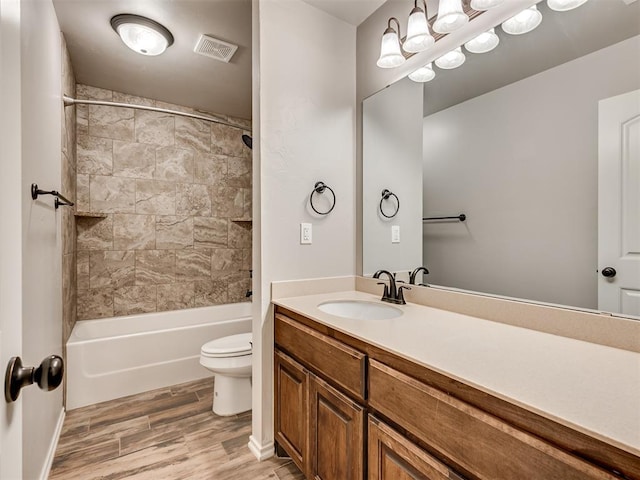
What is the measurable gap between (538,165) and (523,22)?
0.58 m

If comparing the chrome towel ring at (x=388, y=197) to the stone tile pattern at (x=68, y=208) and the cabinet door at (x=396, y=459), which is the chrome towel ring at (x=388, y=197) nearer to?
the cabinet door at (x=396, y=459)

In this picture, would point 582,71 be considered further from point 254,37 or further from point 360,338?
point 254,37

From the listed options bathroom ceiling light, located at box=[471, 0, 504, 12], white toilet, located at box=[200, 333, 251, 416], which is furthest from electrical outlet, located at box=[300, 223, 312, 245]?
bathroom ceiling light, located at box=[471, 0, 504, 12]

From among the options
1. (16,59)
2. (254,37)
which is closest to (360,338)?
(16,59)

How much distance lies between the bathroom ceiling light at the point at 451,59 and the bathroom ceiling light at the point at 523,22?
0.20 metres

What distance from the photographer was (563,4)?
118 cm

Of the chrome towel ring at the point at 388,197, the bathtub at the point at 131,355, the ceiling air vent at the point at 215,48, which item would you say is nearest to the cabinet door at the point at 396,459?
the chrome towel ring at the point at 388,197

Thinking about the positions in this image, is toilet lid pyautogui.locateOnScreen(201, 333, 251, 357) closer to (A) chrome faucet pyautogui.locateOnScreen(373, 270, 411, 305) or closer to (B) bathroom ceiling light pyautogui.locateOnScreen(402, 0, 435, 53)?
(A) chrome faucet pyautogui.locateOnScreen(373, 270, 411, 305)

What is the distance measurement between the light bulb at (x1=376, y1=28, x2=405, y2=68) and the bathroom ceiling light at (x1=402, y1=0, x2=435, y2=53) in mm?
132

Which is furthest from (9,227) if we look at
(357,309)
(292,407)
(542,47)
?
(542,47)

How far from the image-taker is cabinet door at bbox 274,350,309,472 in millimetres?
1453

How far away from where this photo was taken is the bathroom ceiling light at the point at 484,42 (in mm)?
1393

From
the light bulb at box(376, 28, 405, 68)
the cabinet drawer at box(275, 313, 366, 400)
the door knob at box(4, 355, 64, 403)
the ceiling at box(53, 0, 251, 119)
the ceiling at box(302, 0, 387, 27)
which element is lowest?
the cabinet drawer at box(275, 313, 366, 400)

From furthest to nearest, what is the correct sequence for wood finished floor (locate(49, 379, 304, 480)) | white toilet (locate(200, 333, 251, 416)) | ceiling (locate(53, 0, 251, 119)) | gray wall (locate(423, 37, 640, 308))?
white toilet (locate(200, 333, 251, 416)) < ceiling (locate(53, 0, 251, 119)) < wood finished floor (locate(49, 379, 304, 480)) < gray wall (locate(423, 37, 640, 308))
